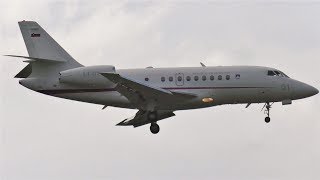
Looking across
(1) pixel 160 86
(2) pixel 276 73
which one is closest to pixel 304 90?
(2) pixel 276 73

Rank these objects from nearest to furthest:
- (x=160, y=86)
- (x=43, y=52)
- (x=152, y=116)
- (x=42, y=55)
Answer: (x=152, y=116), (x=160, y=86), (x=42, y=55), (x=43, y=52)

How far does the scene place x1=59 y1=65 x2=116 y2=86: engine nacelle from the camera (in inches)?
1668

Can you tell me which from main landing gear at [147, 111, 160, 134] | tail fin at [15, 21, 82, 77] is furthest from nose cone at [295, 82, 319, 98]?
tail fin at [15, 21, 82, 77]

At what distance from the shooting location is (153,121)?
4388 cm

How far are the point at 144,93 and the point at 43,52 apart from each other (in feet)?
23.0

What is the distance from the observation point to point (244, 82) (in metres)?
43.3

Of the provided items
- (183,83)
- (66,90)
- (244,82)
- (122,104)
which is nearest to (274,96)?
(244,82)

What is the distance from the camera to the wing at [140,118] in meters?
45.2

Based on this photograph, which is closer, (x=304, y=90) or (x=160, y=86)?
(x=160, y=86)

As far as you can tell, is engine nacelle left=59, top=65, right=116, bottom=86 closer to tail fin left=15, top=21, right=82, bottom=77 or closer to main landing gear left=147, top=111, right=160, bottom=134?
tail fin left=15, top=21, right=82, bottom=77

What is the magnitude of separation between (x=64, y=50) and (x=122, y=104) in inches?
186

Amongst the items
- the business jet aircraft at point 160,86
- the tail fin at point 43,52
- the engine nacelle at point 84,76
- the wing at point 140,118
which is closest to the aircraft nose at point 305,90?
the business jet aircraft at point 160,86

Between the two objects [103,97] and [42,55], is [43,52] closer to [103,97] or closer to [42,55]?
[42,55]

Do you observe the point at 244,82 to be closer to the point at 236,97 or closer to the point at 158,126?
the point at 236,97
